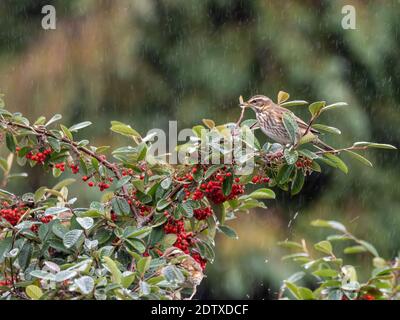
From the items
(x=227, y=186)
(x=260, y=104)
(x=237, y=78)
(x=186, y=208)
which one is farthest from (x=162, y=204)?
(x=237, y=78)

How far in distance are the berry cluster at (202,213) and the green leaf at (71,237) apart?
0.36 meters

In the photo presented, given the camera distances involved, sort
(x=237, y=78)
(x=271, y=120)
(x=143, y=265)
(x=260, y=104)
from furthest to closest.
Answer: (x=237, y=78) < (x=260, y=104) < (x=271, y=120) < (x=143, y=265)

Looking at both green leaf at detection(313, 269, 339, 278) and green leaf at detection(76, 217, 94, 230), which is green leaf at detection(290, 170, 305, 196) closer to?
green leaf at detection(313, 269, 339, 278)

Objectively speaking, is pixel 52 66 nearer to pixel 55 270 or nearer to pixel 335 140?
pixel 335 140

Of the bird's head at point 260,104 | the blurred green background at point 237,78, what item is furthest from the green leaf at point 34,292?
the blurred green background at point 237,78

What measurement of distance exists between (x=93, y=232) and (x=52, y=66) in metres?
2.96

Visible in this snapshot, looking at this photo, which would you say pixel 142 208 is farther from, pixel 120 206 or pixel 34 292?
pixel 34 292

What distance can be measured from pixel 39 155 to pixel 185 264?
60 cm

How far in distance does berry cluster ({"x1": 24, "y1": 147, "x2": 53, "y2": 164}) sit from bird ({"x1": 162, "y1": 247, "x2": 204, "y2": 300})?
0.56 m

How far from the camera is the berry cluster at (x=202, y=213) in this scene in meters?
2.09

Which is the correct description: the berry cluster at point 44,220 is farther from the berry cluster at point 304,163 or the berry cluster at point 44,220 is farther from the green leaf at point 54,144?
the berry cluster at point 304,163

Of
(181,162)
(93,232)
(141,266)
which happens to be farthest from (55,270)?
(181,162)

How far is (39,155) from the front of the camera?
223cm

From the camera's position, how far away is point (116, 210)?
6.51ft
